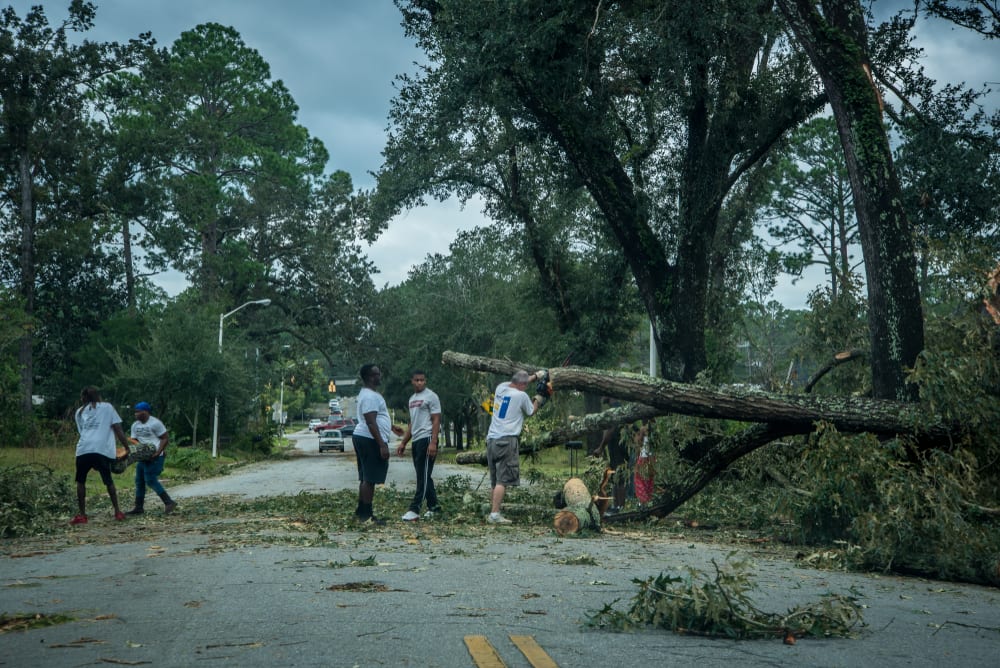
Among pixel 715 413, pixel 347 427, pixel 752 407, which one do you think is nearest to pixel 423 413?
pixel 715 413

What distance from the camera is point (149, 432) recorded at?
13852 mm

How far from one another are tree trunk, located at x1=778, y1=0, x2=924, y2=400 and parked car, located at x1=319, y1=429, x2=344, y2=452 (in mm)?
46315

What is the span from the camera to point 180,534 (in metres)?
11.0

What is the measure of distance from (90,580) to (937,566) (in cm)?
697

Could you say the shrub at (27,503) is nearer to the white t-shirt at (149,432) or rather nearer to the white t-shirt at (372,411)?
the white t-shirt at (149,432)

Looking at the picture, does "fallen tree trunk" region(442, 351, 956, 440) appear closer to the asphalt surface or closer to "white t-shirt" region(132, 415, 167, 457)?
the asphalt surface

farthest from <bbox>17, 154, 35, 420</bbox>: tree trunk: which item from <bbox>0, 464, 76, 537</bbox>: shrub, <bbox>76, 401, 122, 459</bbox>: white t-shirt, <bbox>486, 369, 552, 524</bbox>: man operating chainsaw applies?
<bbox>486, 369, 552, 524</bbox>: man operating chainsaw

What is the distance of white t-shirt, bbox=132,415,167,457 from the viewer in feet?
45.3

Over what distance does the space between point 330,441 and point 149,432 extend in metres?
43.4

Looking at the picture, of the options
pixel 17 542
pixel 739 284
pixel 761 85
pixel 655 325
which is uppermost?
pixel 761 85

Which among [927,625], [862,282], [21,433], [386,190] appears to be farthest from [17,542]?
[21,433]

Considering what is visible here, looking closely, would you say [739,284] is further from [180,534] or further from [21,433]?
[21,433]

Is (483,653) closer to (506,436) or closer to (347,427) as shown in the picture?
(506,436)

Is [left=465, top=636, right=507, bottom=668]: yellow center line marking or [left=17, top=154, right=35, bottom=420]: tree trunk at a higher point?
[left=17, top=154, right=35, bottom=420]: tree trunk
